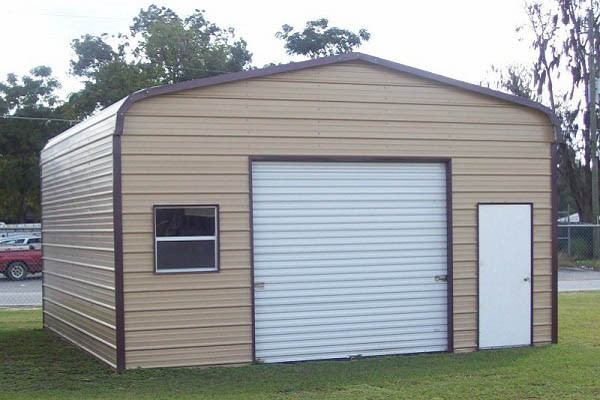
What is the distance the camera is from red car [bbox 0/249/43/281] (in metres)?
28.5

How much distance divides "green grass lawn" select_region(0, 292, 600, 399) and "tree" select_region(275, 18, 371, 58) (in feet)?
111

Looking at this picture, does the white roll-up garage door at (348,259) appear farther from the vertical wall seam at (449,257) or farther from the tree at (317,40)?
the tree at (317,40)

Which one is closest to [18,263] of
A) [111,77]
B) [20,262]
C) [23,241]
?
[20,262]

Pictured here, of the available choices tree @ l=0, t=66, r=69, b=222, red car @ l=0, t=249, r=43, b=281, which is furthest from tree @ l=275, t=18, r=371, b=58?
red car @ l=0, t=249, r=43, b=281

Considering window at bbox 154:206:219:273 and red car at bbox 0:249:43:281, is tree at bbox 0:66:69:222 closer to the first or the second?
red car at bbox 0:249:43:281

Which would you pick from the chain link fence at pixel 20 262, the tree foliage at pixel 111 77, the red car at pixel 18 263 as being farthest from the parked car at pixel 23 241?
the tree foliage at pixel 111 77

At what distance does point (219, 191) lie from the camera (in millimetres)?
11594

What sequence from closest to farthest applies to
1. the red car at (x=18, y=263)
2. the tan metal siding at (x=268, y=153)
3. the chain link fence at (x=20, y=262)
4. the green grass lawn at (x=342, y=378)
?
the green grass lawn at (x=342, y=378)
the tan metal siding at (x=268, y=153)
the chain link fence at (x=20, y=262)
the red car at (x=18, y=263)

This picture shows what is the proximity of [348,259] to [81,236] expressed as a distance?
13.2 ft

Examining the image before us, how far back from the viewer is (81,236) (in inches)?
525

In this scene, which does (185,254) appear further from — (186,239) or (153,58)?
(153,58)

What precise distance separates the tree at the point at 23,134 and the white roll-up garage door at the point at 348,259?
32.9 m

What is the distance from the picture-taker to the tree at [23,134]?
44.0 m

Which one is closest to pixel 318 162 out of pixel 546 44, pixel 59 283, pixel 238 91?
pixel 238 91
